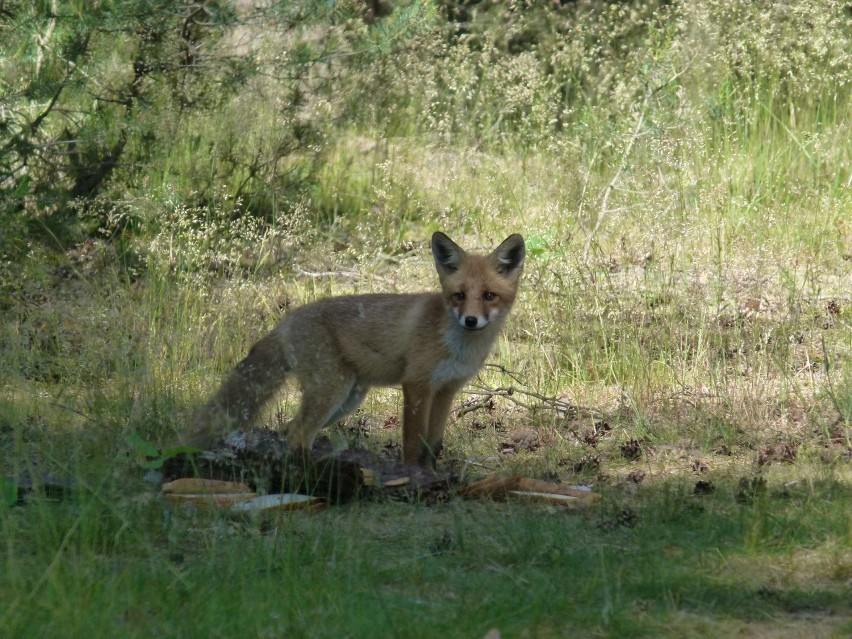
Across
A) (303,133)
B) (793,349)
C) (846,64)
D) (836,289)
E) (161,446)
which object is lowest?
(161,446)

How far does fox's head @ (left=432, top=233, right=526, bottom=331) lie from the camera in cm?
526

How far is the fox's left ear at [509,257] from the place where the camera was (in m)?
5.41

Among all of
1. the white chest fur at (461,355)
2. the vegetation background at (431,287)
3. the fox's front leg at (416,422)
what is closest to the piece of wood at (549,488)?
the vegetation background at (431,287)

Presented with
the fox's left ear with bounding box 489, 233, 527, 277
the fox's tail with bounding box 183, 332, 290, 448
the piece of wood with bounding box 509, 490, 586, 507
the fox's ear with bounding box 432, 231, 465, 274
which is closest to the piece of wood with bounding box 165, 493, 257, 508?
the fox's tail with bounding box 183, 332, 290, 448

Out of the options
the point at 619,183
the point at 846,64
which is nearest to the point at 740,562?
the point at 619,183

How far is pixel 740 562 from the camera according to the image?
139 inches

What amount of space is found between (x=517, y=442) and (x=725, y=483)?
4.36 feet

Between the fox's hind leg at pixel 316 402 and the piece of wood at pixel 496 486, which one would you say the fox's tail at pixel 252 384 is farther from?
the piece of wood at pixel 496 486

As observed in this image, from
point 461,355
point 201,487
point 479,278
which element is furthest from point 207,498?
point 479,278

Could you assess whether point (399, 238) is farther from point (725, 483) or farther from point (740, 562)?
point (740, 562)

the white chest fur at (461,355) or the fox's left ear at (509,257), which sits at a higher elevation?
the fox's left ear at (509,257)

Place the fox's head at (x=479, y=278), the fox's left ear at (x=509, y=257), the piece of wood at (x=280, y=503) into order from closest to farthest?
the piece of wood at (x=280, y=503), the fox's head at (x=479, y=278), the fox's left ear at (x=509, y=257)

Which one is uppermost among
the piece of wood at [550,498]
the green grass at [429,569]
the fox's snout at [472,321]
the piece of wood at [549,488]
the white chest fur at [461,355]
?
the fox's snout at [472,321]

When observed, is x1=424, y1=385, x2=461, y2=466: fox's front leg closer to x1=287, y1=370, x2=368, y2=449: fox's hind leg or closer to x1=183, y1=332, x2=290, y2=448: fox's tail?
x1=287, y1=370, x2=368, y2=449: fox's hind leg
